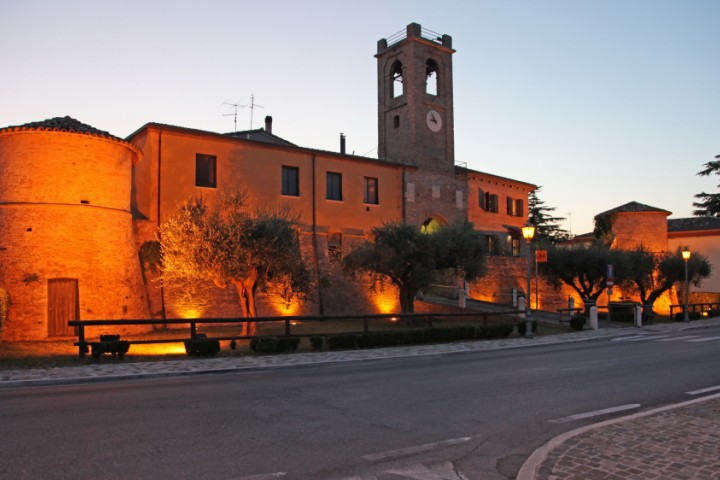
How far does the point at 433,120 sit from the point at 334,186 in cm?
1111

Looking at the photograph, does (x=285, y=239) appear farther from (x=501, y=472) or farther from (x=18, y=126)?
(x=501, y=472)

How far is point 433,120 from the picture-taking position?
41938 millimetres

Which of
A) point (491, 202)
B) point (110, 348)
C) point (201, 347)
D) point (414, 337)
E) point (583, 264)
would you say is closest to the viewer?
point (110, 348)

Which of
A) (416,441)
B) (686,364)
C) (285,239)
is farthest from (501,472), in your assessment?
(285,239)

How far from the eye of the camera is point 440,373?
12852mm

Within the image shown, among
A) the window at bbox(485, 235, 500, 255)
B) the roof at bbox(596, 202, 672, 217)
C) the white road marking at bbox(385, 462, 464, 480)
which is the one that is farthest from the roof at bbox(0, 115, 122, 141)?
the roof at bbox(596, 202, 672, 217)

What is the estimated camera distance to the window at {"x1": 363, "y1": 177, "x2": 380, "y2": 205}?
120ft

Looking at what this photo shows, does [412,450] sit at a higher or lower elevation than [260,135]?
lower

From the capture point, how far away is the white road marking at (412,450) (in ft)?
20.4

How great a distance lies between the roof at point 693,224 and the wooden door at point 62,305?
5054cm

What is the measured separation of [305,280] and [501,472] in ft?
51.6

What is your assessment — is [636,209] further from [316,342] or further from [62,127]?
[62,127]

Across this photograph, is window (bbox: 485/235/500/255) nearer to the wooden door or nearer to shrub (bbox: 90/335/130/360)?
the wooden door

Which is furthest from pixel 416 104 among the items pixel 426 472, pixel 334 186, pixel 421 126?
pixel 426 472
